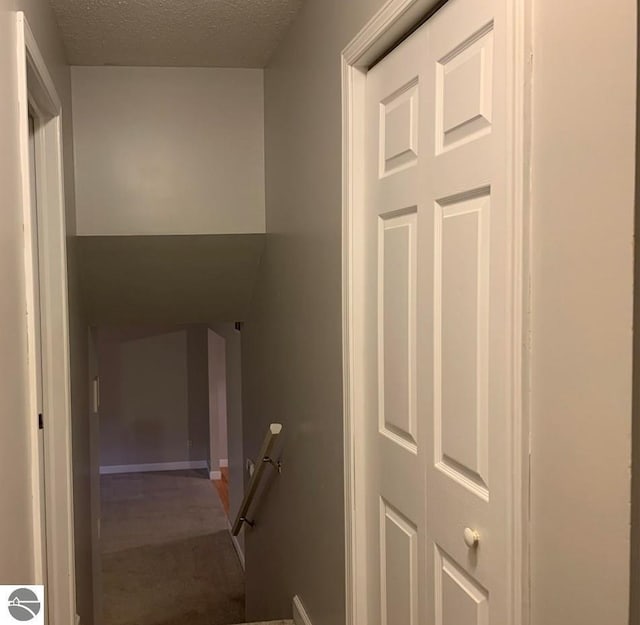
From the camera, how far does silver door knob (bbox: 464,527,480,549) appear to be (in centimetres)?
145

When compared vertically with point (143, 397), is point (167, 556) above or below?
below

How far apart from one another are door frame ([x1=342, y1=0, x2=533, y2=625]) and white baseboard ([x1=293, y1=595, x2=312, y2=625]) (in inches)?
25.0

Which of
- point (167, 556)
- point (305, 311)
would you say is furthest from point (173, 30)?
point (167, 556)

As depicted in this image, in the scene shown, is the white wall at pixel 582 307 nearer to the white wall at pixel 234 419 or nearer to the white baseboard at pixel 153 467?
the white wall at pixel 234 419

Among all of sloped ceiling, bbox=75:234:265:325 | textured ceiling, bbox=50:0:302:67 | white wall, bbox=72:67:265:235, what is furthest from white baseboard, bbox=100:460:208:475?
A: textured ceiling, bbox=50:0:302:67

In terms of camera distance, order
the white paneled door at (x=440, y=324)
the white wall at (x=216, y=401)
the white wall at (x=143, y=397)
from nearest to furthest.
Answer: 1. the white paneled door at (x=440, y=324)
2. the white wall at (x=216, y=401)
3. the white wall at (x=143, y=397)

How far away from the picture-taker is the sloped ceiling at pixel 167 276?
11.7ft

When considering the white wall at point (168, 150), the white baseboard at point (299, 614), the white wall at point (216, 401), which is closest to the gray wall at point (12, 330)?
the white wall at point (168, 150)

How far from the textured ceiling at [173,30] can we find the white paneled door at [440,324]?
92cm

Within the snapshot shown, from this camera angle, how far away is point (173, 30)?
2893 millimetres

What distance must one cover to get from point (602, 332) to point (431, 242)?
66cm

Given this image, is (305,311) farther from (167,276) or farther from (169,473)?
(169,473)

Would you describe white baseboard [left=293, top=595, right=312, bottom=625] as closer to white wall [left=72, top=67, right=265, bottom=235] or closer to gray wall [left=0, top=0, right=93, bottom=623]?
gray wall [left=0, top=0, right=93, bottom=623]

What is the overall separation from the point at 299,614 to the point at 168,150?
6.84 feet
